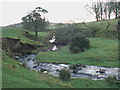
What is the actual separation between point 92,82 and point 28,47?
51721 mm

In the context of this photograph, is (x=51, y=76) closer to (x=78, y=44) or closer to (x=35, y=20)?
(x=78, y=44)

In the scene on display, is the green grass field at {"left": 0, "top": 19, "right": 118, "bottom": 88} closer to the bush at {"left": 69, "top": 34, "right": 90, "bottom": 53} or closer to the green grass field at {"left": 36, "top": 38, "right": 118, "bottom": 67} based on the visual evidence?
the green grass field at {"left": 36, "top": 38, "right": 118, "bottom": 67}

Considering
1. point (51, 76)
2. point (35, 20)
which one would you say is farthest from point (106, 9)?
point (51, 76)

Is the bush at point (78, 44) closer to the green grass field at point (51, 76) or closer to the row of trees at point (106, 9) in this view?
the green grass field at point (51, 76)

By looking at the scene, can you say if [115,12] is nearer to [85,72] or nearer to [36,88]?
[85,72]

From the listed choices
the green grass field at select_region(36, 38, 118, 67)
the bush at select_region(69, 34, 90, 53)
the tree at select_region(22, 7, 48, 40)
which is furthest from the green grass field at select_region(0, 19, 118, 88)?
the tree at select_region(22, 7, 48, 40)

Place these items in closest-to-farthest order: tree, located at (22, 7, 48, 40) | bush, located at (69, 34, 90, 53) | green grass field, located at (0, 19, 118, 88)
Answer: green grass field, located at (0, 19, 118, 88)
bush, located at (69, 34, 90, 53)
tree, located at (22, 7, 48, 40)

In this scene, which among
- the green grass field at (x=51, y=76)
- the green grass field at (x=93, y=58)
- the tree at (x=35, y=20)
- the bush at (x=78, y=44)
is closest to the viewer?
the green grass field at (x=51, y=76)

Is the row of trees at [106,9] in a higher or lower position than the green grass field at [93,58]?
higher

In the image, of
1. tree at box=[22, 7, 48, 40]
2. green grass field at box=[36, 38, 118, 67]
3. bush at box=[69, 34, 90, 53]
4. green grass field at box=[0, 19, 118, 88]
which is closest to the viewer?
green grass field at box=[0, 19, 118, 88]

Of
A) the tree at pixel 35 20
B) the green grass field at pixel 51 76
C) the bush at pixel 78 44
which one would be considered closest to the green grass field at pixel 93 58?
the green grass field at pixel 51 76

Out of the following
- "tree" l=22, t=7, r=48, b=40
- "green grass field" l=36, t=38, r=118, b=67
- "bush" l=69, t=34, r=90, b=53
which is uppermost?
"tree" l=22, t=7, r=48, b=40

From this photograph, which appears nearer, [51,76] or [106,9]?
[51,76]

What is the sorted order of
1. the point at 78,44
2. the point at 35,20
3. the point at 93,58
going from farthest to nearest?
the point at 35,20 → the point at 78,44 → the point at 93,58
